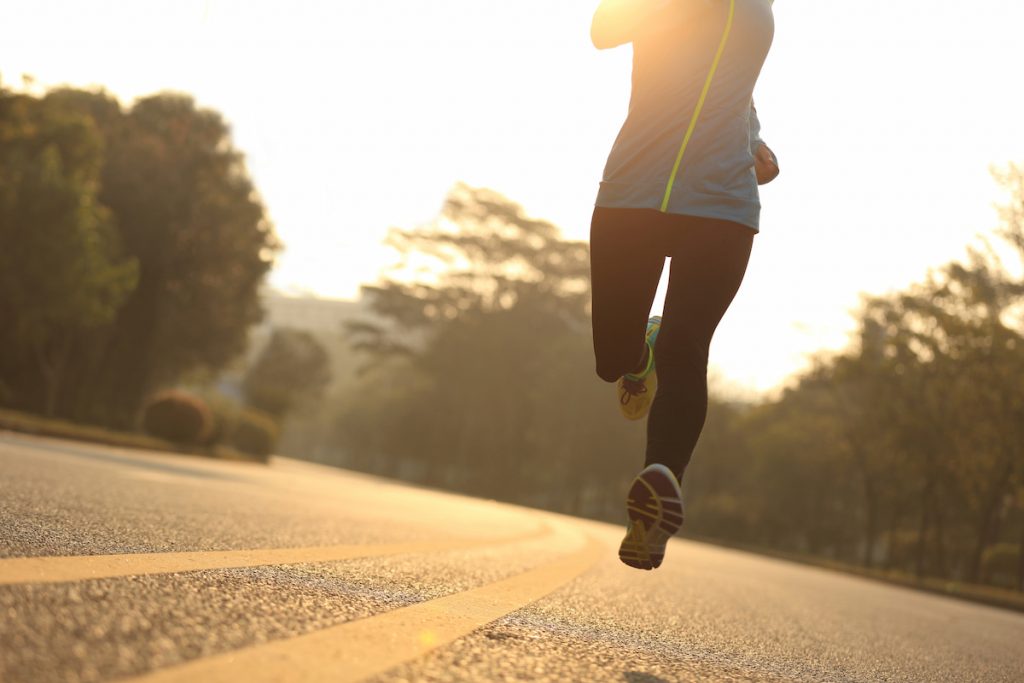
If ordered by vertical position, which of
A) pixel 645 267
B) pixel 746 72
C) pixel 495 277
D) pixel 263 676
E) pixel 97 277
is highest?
pixel 495 277

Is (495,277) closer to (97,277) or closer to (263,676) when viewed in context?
(97,277)

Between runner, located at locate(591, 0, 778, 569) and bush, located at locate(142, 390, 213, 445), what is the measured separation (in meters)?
28.2

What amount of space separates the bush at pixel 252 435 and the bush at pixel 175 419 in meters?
10.1

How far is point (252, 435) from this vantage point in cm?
4119

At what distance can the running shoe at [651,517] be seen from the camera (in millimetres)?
3115

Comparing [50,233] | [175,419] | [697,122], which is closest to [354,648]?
[697,122]

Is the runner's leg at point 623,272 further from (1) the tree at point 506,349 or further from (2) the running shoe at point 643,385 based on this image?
(1) the tree at point 506,349

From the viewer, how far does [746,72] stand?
360cm

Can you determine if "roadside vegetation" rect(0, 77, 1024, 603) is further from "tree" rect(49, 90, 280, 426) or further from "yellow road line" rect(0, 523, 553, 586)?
"yellow road line" rect(0, 523, 553, 586)

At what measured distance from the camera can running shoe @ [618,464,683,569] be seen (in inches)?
123

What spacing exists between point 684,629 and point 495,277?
53.2 meters

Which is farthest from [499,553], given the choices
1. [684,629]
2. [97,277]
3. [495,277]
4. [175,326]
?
[495,277]

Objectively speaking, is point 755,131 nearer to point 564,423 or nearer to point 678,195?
point 678,195

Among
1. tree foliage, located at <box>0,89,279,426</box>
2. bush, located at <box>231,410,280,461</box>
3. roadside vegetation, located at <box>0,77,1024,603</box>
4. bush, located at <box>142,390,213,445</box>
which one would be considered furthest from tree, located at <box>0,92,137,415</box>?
bush, located at <box>231,410,280,461</box>
